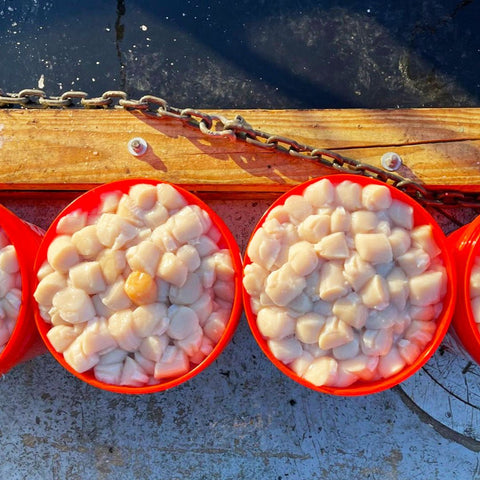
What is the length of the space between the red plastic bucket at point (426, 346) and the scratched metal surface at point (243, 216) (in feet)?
0.93

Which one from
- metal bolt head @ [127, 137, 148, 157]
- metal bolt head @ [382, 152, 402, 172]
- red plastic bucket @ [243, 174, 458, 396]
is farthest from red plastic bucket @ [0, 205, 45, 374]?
metal bolt head @ [382, 152, 402, 172]

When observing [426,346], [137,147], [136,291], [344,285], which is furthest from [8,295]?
[426,346]

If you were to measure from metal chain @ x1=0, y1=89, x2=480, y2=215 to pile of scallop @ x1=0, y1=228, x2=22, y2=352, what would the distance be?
1.29 feet

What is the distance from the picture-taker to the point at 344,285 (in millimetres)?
1057

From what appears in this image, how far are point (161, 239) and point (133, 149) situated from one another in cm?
29

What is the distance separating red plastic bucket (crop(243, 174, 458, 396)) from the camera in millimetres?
1049

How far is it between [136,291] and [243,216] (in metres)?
0.44

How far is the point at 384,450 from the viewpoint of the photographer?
1.33 m

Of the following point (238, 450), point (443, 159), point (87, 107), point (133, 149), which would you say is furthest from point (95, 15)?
point (238, 450)

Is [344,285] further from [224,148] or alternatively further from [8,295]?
[8,295]

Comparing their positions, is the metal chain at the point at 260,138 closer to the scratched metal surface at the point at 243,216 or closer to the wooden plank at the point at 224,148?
the wooden plank at the point at 224,148

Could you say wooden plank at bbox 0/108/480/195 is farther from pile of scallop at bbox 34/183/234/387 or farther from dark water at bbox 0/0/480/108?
dark water at bbox 0/0/480/108

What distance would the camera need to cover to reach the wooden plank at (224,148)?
1.23m

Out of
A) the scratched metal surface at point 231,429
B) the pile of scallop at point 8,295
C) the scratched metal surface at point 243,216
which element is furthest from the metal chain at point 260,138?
the pile of scallop at point 8,295
